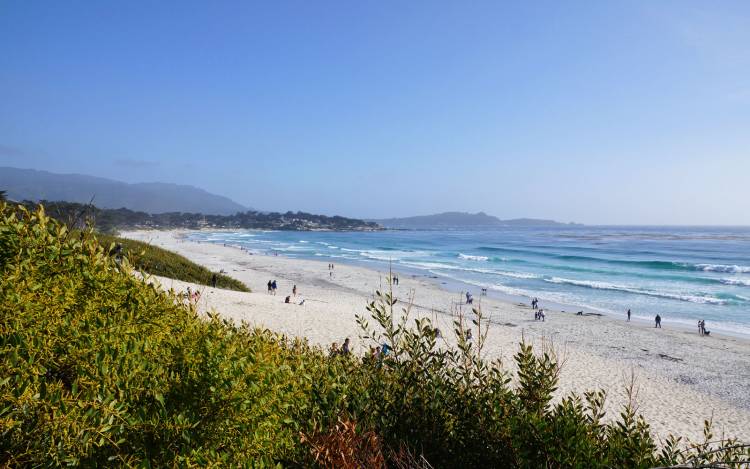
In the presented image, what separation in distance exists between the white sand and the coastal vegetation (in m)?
6.16

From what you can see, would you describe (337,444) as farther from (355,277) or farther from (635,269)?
(635,269)

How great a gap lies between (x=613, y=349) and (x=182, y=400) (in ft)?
69.8

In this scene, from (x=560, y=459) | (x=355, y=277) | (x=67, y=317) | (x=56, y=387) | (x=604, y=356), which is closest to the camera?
(x=56, y=387)

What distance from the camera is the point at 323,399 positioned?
3.38m

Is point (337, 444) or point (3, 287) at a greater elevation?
point (3, 287)

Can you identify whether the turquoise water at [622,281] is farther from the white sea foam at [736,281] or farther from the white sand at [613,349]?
the white sand at [613,349]

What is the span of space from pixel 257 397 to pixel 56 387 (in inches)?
38.0

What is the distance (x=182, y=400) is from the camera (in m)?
2.43

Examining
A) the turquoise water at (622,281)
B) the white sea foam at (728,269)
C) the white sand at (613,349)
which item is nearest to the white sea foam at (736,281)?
the turquoise water at (622,281)

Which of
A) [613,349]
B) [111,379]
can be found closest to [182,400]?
[111,379]

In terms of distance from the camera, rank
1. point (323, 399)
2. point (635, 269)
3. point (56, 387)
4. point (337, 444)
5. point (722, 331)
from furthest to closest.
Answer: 1. point (635, 269)
2. point (722, 331)
3. point (323, 399)
4. point (337, 444)
5. point (56, 387)

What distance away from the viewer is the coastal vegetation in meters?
2.10

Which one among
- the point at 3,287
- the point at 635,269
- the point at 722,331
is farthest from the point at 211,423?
the point at 635,269

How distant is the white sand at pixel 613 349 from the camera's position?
12859 millimetres
